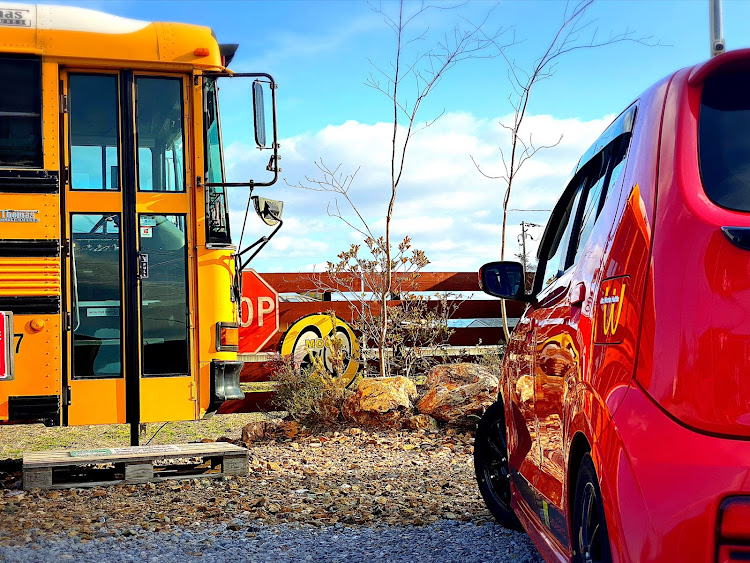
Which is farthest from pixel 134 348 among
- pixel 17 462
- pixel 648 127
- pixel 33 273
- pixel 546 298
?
pixel 648 127

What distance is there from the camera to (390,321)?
10.7 m

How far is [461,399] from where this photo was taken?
8.06 meters

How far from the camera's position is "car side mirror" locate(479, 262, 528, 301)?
3.85m

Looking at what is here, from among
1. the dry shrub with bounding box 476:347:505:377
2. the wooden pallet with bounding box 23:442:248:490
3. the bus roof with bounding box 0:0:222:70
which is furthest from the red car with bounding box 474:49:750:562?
the dry shrub with bounding box 476:347:505:377

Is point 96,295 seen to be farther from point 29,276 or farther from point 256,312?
point 256,312

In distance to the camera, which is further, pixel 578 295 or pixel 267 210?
pixel 267 210

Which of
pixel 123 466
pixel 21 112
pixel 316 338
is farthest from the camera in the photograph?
pixel 316 338

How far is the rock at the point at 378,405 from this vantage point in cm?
805

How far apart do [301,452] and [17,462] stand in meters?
2.45

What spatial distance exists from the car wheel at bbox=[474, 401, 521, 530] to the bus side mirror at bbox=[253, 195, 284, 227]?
280 cm

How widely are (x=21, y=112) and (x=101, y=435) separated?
390 cm

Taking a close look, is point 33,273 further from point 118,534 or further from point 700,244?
point 700,244

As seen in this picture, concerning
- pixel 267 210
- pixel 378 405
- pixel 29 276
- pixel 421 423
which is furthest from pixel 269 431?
pixel 29 276

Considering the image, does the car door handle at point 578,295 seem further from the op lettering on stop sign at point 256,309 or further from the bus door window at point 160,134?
the op lettering on stop sign at point 256,309
